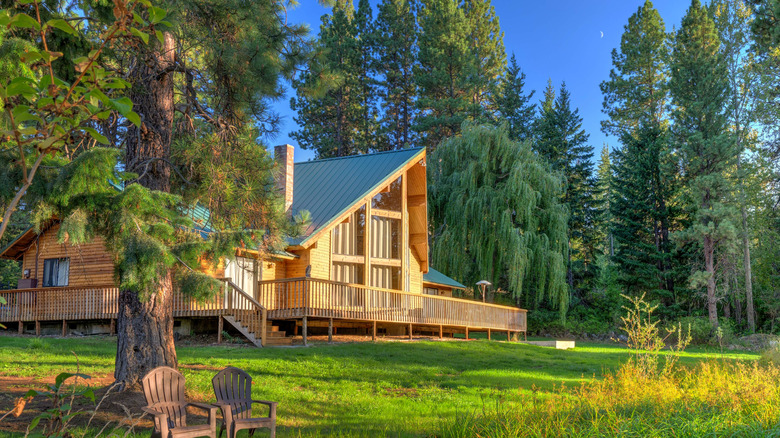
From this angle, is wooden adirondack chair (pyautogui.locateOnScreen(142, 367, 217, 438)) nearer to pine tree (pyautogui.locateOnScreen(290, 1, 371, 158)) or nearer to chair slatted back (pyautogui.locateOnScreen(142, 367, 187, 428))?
chair slatted back (pyautogui.locateOnScreen(142, 367, 187, 428))

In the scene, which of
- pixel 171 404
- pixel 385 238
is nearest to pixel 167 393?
pixel 171 404

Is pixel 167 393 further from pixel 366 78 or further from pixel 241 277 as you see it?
pixel 366 78

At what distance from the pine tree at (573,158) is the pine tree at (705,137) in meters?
6.03

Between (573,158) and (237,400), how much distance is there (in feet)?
119

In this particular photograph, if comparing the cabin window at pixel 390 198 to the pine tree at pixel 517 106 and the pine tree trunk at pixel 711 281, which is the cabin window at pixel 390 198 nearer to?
the pine tree trunk at pixel 711 281

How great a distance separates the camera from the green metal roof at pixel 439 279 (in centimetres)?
2558

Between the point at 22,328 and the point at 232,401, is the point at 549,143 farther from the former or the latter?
the point at 232,401

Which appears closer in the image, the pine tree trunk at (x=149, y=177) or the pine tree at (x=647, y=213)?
the pine tree trunk at (x=149, y=177)

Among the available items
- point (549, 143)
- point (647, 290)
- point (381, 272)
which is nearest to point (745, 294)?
point (647, 290)

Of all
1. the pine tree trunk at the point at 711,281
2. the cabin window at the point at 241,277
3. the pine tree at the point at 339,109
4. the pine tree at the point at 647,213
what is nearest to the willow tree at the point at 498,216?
the pine tree trunk at the point at 711,281

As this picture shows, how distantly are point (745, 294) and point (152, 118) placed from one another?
3391 cm

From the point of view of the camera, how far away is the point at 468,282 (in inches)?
1150

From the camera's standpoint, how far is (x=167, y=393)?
6000mm

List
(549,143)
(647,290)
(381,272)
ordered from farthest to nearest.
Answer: (549,143)
(647,290)
(381,272)
